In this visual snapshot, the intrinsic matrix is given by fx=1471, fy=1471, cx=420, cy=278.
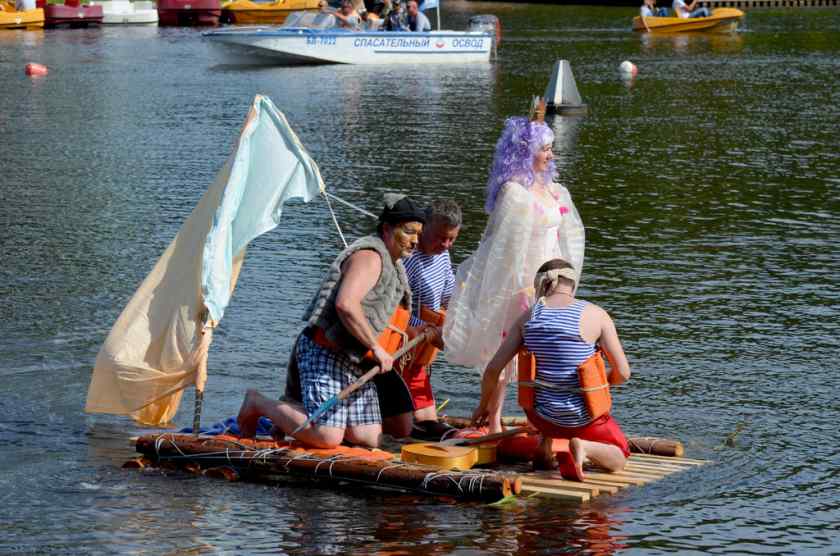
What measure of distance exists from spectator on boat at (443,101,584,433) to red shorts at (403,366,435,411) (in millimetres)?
317

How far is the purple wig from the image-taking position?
825cm

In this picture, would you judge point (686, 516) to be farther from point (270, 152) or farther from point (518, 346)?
point (270, 152)

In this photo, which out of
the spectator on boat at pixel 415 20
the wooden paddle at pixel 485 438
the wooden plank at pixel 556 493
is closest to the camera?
the wooden plank at pixel 556 493

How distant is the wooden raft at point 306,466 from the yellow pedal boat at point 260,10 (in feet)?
140

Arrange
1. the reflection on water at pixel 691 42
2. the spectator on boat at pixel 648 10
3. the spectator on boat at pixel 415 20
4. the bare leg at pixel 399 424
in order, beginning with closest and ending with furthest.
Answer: the bare leg at pixel 399 424 → the spectator on boat at pixel 415 20 → the reflection on water at pixel 691 42 → the spectator on boat at pixel 648 10

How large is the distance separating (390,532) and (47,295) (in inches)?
228

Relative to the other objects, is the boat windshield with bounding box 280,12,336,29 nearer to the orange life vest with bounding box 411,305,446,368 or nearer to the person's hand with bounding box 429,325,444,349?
the orange life vest with bounding box 411,305,446,368

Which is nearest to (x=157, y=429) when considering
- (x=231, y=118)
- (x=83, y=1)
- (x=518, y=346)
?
(x=518, y=346)

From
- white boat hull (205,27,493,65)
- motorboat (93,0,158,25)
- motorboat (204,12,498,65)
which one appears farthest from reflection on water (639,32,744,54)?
motorboat (93,0,158,25)

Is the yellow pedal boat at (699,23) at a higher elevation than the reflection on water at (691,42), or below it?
higher

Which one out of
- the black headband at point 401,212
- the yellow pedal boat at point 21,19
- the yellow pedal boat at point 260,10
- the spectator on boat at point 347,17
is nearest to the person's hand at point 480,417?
the black headband at point 401,212

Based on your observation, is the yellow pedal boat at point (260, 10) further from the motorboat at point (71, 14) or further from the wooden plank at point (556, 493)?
the wooden plank at point (556, 493)

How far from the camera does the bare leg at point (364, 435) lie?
8.05m

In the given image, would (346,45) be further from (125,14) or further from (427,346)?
(427,346)
